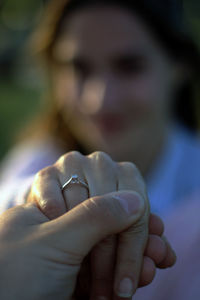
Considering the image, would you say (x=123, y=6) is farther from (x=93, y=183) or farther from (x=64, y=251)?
Result: (x=64, y=251)

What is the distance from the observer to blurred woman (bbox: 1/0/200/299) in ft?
5.87

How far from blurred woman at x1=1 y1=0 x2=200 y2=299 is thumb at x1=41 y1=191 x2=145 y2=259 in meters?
0.93

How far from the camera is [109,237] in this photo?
70 cm

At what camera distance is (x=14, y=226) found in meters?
0.61

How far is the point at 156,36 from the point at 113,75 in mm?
372

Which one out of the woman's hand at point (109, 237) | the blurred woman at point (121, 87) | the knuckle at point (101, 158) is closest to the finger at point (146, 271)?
the woman's hand at point (109, 237)

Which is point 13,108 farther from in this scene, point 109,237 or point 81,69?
point 109,237

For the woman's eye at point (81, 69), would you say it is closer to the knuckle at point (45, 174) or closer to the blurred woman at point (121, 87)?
the blurred woman at point (121, 87)

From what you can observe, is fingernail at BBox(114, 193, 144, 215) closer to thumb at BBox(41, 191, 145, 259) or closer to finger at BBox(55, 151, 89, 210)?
thumb at BBox(41, 191, 145, 259)

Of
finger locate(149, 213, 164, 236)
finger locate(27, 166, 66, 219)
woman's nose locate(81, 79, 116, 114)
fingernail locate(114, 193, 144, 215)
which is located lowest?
finger locate(149, 213, 164, 236)

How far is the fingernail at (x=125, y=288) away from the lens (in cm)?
66

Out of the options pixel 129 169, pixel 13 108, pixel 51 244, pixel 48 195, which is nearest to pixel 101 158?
pixel 129 169

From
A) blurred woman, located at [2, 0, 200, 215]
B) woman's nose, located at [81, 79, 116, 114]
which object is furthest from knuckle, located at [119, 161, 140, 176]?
woman's nose, located at [81, 79, 116, 114]

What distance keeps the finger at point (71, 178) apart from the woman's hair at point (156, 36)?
133cm
